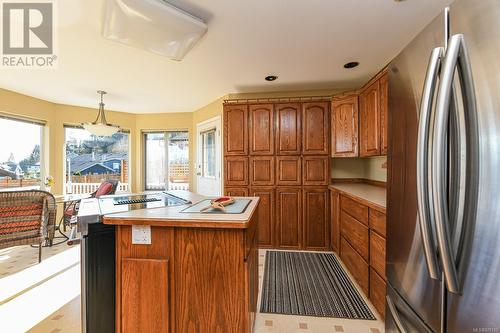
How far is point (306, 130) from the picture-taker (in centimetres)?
312

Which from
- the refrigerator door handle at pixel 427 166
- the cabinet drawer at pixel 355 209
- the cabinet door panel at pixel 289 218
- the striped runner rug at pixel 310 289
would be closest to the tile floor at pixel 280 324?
the striped runner rug at pixel 310 289

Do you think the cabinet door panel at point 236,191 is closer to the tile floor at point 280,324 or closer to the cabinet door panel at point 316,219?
the cabinet door panel at point 316,219

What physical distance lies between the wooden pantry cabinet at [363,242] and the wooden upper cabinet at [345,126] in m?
0.59

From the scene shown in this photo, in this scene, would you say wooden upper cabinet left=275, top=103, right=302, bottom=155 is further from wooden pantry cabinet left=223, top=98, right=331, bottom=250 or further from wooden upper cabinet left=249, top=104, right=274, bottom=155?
wooden upper cabinet left=249, top=104, right=274, bottom=155

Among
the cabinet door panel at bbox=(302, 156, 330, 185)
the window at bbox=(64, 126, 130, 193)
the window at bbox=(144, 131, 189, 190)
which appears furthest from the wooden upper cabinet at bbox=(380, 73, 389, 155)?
the window at bbox=(64, 126, 130, 193)

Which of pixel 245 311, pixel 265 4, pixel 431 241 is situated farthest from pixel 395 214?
pixel 265 4

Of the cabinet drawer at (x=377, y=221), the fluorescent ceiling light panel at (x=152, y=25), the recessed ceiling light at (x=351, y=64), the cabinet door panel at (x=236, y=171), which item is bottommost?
the cabinet drawer at (x=377, y=221)

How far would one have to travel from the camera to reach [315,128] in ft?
10.2

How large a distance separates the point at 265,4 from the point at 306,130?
181 cm

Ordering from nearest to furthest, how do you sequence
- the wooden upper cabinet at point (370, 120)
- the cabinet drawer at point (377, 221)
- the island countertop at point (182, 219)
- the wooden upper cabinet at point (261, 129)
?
1. the island countertop at point (182, 219)
2. the cabinet drawer at point (377, 221)
3. the wooden upper cabinet at point (370, 120)
4. the wooden upper cabinet at point (261, 129)

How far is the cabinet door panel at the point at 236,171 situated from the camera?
10.6 ft

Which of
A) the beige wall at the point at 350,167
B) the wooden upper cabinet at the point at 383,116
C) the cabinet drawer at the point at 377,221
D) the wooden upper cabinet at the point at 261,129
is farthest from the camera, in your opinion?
the beige wall at the point at 350,167

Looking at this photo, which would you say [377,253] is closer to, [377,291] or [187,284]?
[377,291]

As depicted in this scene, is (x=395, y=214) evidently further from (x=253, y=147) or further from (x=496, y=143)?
(x=253, y=147)
